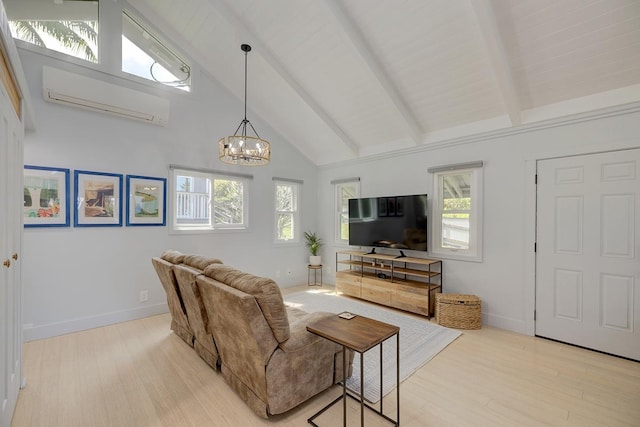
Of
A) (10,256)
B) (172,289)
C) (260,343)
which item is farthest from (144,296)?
(260,343)

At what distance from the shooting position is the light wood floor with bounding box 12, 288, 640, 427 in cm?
184

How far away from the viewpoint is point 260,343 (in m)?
1.71

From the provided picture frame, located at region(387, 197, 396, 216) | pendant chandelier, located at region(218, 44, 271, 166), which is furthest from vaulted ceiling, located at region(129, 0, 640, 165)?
pendant chandelier, located at region(218, 44, 271, 166)

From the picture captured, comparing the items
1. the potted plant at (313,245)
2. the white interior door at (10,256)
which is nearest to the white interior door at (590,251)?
the potted plant at (313,245)

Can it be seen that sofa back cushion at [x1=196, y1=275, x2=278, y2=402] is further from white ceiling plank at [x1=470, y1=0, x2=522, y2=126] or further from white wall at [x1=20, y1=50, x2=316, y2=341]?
white ceiling plank at [x1=470, y1=0, x2=522, y2=126]

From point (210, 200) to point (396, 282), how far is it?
319cm

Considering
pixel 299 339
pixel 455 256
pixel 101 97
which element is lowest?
pixel 299 339

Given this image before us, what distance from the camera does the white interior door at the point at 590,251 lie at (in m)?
2.66

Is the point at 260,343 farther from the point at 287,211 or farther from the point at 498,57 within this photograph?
the point at 287,211

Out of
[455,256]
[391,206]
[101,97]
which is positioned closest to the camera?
[101,97]

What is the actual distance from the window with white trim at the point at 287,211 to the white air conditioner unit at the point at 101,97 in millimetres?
2211

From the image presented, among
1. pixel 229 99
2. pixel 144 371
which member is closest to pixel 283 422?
pixel 144 371

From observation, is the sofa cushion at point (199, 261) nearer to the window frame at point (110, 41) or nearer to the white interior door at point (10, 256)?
the white interior door at point (10, 256)

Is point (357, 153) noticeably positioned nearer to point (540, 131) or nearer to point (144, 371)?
point (540, 131)
